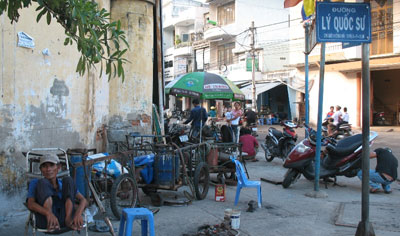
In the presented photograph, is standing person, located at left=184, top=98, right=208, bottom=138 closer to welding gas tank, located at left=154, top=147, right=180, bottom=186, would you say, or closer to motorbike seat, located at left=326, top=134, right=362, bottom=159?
motorbike seat, located at left=326, top=134, right=362, bottom=159

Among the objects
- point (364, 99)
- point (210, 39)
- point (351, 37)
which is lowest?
point (364, 99)

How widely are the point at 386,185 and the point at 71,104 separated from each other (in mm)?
5911

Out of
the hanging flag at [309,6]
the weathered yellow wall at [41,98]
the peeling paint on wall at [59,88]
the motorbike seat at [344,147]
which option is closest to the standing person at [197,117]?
the weathered yellow wall at [41,98]

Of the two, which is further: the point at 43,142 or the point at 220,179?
the point at 220,179

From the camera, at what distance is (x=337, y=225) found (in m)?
5.19

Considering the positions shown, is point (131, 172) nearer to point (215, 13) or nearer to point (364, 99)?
point (364, 99)

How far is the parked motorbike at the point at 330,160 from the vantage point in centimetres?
733

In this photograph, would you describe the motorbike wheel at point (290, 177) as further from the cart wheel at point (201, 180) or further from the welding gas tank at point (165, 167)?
the welding gas tank at point (165, 167)

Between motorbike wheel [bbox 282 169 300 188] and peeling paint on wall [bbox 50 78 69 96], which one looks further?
motorbike wheel [bbox 282 169 300 188]

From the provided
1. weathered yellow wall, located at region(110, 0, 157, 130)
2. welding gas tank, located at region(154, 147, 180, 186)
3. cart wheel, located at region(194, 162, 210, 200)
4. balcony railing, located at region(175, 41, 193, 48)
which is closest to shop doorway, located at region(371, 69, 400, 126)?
weathered yellow wall, located at region(110, 0, 157, 130)

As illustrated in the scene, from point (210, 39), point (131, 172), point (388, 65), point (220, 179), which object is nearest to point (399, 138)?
point (388, 65)

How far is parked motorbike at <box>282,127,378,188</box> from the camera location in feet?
24.1

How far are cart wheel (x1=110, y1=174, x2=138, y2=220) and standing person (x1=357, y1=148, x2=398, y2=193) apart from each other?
4275 millimetres

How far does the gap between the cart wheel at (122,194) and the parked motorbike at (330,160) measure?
335cm
